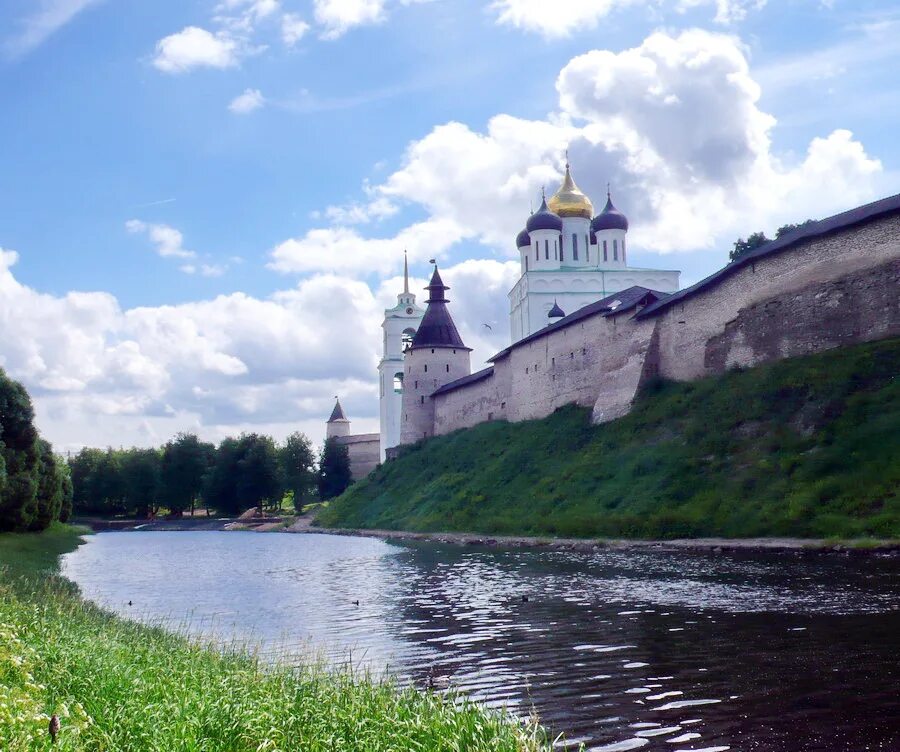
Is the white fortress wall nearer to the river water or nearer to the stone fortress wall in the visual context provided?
the stone fortress wall

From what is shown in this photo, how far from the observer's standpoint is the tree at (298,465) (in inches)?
2576

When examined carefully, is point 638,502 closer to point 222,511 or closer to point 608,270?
point 608,270

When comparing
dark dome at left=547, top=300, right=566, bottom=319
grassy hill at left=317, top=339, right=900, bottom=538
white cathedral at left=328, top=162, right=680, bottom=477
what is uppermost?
white cathedral at left=328, top=162, right=680, bottom=477

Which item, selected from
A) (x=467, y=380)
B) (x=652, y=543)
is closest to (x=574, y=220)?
(x=467, y=380)

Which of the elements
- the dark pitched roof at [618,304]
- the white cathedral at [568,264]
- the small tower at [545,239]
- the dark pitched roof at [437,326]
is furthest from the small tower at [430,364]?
the dark pitched roof at [618,304]

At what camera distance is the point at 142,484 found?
2532 inches

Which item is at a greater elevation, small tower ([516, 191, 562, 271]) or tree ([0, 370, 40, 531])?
small tower ([516, 191, 562, 271])

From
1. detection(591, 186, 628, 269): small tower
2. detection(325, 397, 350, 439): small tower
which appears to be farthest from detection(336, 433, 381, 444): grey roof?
detection(591, 186, 628, 269): small tower

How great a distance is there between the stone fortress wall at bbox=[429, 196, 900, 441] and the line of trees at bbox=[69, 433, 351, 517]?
27.1m

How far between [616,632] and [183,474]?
58.6m

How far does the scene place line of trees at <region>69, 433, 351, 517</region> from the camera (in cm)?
6109

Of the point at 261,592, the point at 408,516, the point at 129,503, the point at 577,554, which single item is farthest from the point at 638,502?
the point at 129,503

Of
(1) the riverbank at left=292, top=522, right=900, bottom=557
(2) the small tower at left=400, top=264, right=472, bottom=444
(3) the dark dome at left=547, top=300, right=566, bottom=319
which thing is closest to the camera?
(1) the riverbank at left=292, top=522, right=900, bottom=557

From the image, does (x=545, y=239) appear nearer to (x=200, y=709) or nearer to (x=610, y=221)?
(x=610, y=221)
